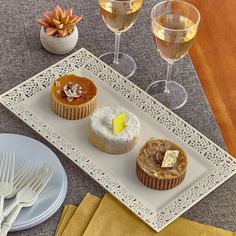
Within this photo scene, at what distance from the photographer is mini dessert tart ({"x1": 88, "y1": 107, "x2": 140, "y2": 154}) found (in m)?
1.57

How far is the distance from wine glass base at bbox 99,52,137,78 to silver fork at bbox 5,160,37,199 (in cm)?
41

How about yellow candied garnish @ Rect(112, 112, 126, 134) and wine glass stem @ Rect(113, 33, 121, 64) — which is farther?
wine glass stem @ Rect(113, 33, 121, 64)

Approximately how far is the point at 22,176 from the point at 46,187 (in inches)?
2.2

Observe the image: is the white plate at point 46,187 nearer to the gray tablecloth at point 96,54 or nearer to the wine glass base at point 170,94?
the gray tablecloth at point 96,54

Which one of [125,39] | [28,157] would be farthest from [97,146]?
[125,39]

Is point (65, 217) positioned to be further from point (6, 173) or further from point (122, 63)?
point (122, 63)

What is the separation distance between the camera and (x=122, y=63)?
1.83 meters

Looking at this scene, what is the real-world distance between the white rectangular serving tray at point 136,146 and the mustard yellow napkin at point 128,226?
0.01 metres

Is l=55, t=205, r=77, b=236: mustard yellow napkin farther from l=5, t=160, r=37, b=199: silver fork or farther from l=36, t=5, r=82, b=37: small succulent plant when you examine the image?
l=36, t=5, r=82, b=37: small succulent plant

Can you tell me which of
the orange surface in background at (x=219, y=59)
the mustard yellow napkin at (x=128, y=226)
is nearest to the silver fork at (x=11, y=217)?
the mustard yellow napkin at (x=128, y=226)

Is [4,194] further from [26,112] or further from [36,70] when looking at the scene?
[36,70]

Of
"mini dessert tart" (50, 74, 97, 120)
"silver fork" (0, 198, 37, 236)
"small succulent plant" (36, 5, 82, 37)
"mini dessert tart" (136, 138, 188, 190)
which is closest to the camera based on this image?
"silver fork" (0, 198, 37, 236)

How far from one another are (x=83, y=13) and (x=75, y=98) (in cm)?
36

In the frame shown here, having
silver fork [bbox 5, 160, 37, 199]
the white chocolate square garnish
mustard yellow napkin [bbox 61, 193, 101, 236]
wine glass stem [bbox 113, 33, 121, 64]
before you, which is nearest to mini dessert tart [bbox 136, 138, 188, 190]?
the white chocolate square garnish
